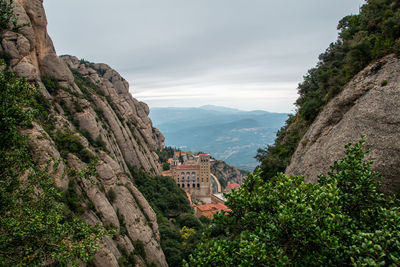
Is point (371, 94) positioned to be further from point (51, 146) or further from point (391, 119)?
point (51, 146)

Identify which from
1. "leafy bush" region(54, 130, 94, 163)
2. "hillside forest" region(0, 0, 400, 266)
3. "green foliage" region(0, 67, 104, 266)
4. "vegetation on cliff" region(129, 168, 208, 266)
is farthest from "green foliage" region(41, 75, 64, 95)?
"green foliage" region(0, 67, 104, 266)

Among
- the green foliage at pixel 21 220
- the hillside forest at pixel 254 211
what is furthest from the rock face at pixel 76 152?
the green foliage at pixel 21 220

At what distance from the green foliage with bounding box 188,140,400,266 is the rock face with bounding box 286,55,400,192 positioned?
586 cm

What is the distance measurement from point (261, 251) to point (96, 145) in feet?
118

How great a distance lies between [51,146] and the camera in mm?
22594

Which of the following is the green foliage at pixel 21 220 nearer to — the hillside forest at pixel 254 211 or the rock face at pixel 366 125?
the hillside forest at pixel 254 211

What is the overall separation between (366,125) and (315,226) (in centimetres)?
1239

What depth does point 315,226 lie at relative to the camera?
24.6 ft

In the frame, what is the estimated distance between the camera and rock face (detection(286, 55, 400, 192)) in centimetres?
1425

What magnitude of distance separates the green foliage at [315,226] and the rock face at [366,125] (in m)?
5.86

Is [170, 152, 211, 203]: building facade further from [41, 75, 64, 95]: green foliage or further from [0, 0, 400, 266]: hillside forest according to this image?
[0, 0, 400, 266]: hillside forest

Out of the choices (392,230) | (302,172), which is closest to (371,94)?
(302,172)

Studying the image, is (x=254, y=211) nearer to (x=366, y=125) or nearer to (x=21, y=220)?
(x=21, y=220)

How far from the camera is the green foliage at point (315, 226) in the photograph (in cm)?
715
